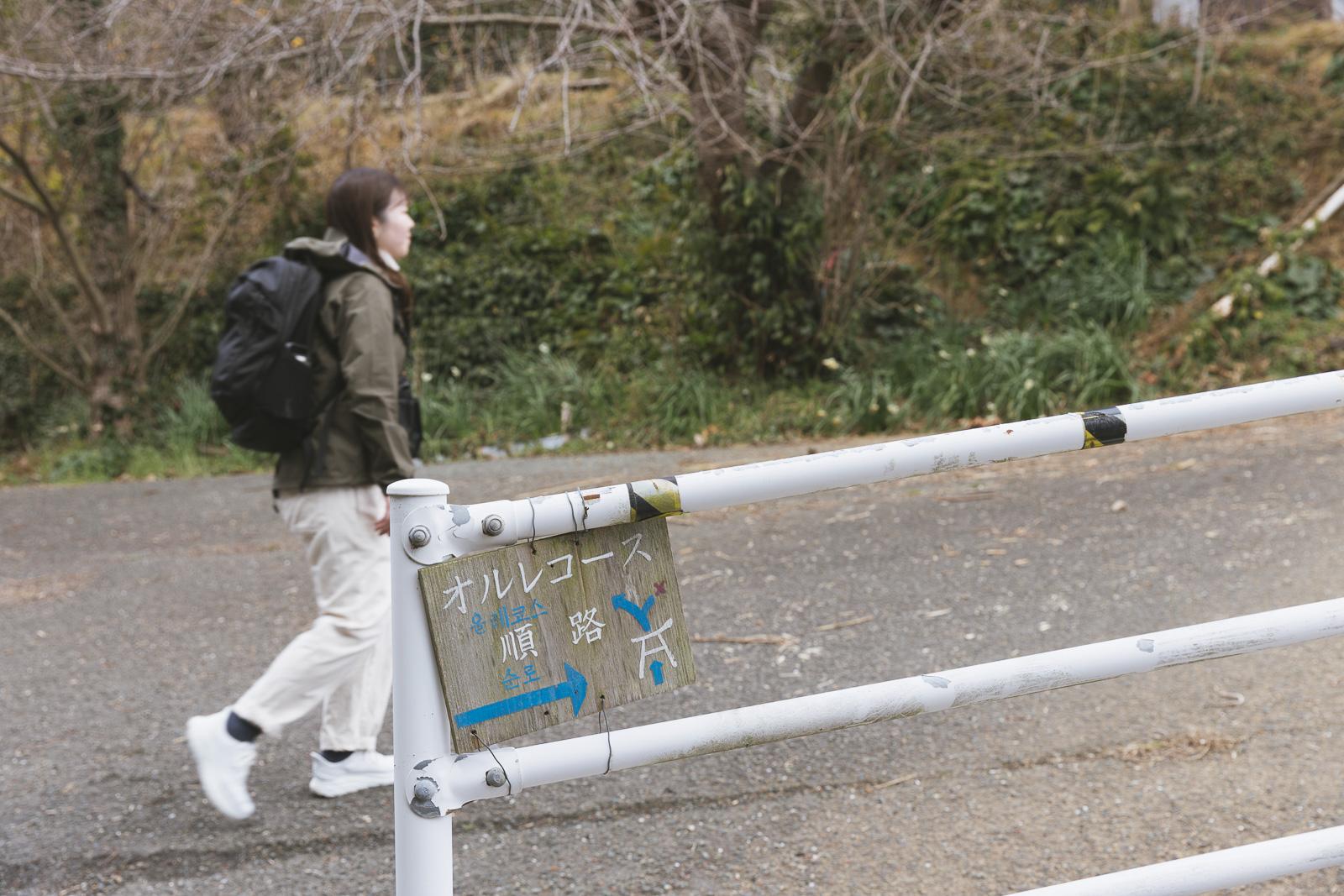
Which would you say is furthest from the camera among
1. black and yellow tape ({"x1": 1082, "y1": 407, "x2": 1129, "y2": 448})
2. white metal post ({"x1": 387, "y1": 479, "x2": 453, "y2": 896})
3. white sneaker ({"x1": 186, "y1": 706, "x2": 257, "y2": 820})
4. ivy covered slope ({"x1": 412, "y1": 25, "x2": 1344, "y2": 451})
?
ivy covered slope ({"x1": 412, "y1": 25, "x2": 1344, "y2": 451})

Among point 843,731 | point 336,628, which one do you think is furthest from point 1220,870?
point 336,628

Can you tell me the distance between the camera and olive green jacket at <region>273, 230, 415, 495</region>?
138 inches

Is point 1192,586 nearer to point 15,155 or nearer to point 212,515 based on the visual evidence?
point 212,515

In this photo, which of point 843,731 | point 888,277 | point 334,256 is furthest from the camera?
point 888,277

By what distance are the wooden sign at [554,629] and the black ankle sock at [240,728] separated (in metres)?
2.12

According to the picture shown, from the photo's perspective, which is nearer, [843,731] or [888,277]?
[843,731]

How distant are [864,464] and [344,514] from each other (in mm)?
2205

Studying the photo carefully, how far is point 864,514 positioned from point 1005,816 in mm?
3525

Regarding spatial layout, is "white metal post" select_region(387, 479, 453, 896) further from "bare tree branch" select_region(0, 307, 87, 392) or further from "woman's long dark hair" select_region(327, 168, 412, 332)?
"bare tree branch" select_region(0, 307, 87, 392)

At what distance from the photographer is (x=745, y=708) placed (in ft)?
5.85

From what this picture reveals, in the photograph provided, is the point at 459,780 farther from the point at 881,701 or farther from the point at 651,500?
the point at 881,701

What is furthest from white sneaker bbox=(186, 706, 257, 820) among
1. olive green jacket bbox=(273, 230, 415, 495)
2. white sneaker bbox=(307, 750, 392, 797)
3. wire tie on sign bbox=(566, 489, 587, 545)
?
wire tie on sign bbox=(566, 489, 587, 545)

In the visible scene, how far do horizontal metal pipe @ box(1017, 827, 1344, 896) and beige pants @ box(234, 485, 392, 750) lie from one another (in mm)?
2192

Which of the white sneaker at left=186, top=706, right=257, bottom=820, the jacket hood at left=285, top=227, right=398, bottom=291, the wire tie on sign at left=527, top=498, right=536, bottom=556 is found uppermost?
the jacket hood at left=285, top=227, right=398, bottom=291
